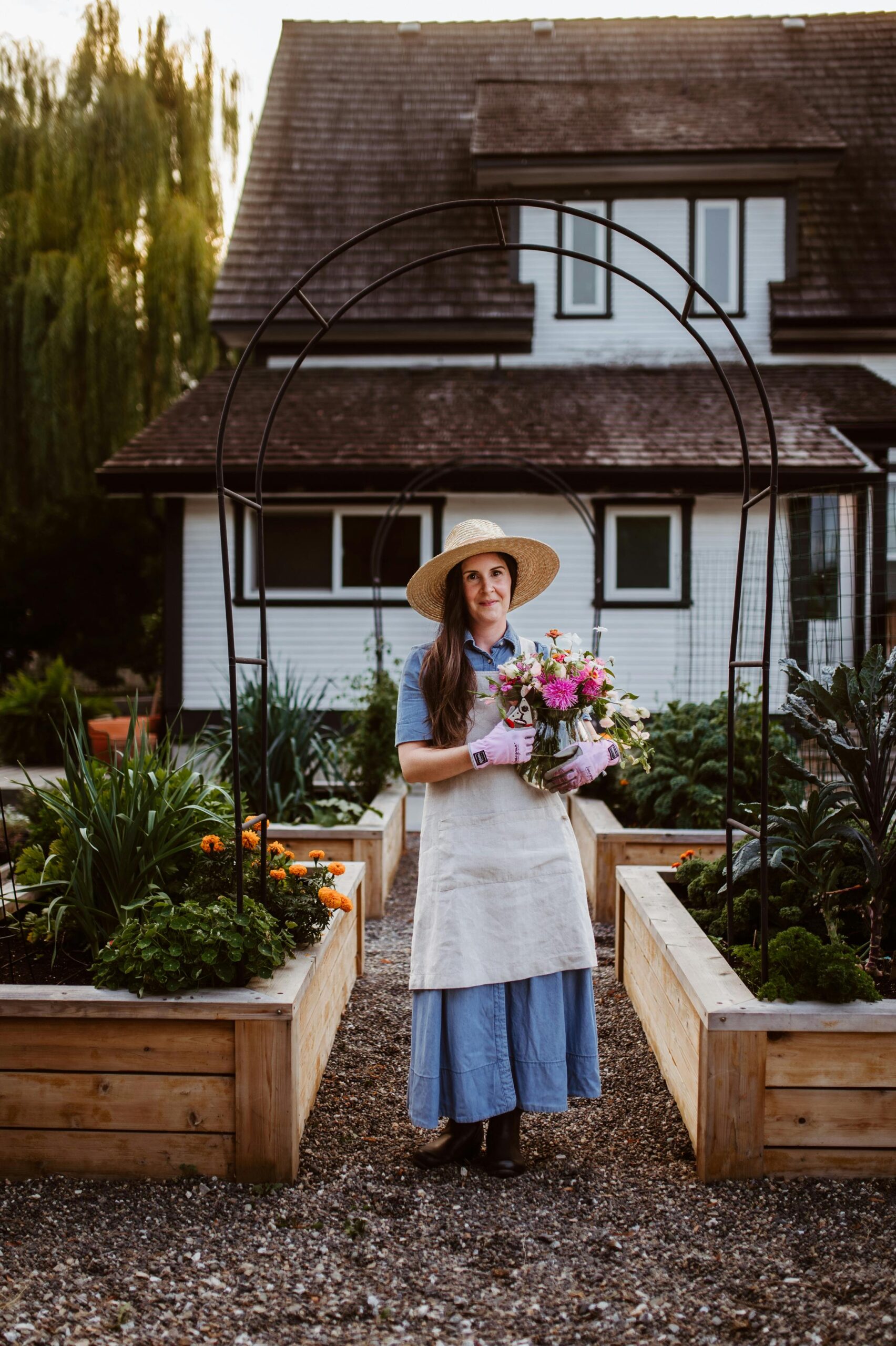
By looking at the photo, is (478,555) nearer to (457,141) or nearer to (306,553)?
(306,553)

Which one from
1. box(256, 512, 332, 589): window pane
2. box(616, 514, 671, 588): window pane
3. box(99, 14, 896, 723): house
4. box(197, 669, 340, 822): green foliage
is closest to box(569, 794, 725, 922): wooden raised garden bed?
box(197, 669, 340, 822): green foliage

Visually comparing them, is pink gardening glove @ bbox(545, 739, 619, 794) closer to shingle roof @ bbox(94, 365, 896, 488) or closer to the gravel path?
the gravel path

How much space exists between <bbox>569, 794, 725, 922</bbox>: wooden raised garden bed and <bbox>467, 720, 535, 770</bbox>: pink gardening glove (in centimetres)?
278

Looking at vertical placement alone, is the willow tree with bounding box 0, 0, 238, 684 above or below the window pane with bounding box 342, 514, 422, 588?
above

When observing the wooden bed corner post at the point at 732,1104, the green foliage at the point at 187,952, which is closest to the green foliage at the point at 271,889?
the green foliage at the point at 187,952

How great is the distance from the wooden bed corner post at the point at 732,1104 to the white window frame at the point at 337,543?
9169 millimetres

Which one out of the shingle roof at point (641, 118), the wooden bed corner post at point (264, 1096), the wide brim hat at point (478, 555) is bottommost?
the wooden bed corner post at point (264, 1096)

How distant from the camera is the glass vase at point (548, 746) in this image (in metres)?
2.73

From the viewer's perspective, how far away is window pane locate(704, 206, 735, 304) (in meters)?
12.6

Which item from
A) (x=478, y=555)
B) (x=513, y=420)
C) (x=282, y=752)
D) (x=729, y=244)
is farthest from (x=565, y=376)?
(x=478, y=555)

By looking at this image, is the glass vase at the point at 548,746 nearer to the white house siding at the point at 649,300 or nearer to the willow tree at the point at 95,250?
the white house siding at the point at 649,300

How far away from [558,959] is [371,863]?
2739mm

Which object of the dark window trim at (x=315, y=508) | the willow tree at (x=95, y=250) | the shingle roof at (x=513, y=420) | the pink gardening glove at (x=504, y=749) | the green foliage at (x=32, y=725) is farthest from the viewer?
the willow tree at (x=95, y=250)

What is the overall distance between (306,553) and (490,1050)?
9484mm
